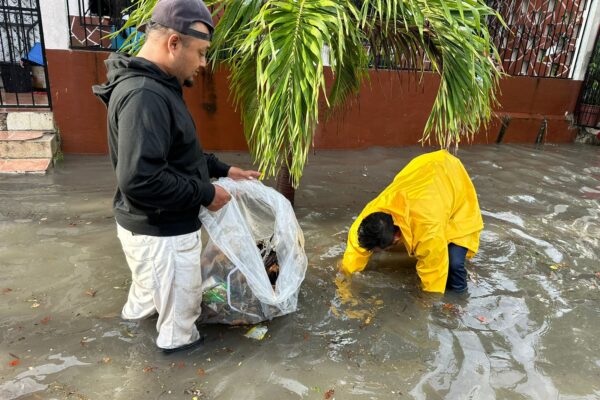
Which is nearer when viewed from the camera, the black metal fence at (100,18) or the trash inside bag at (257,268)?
the trash inside bag at (257,268)

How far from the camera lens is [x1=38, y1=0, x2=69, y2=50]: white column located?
4488 millimetres

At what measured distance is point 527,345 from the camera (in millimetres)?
2459

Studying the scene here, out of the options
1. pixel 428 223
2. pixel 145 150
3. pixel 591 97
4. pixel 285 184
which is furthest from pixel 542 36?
pixel 145 150

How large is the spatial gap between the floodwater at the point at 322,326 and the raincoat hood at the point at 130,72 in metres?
1.27

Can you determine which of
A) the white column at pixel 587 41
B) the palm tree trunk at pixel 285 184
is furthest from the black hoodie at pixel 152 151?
the white column at pixel 587 41

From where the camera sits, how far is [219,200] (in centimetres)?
197

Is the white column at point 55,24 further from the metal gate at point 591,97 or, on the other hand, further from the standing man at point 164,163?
the metal gate at point 591,97

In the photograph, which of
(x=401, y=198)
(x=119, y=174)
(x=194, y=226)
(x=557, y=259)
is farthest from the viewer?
(x=557, y=259)

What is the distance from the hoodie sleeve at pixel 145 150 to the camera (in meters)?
1.60

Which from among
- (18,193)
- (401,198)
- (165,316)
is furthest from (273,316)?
(18,193)

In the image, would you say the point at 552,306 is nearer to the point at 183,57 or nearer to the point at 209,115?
the point at 183,57

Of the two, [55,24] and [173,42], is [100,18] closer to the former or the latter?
[55,24]

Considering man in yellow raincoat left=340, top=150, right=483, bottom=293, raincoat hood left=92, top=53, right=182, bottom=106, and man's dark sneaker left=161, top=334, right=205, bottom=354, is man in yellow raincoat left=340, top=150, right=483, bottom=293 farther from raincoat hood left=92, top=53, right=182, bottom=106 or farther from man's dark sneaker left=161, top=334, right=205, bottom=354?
raincoat hood left=92, top=53, right=182, bottom=106

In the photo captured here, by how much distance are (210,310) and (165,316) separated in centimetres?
31
